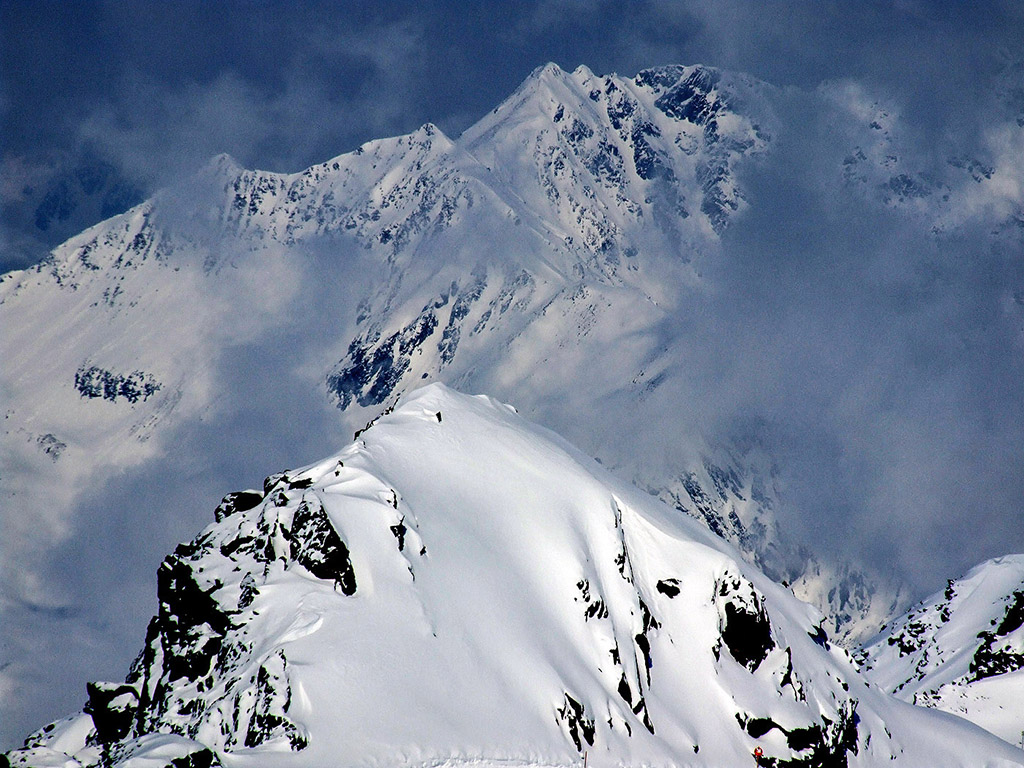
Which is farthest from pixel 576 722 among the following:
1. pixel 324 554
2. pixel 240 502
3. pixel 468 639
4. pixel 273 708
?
pixel 240 502

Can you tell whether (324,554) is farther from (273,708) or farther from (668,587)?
(668,587)

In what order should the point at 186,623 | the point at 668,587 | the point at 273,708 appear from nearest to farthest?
the point at 273,708 → the point at 186,623 → the point at 668,587

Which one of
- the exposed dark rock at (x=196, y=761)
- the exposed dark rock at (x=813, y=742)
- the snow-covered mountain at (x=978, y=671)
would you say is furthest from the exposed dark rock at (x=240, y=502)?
the snow-covered mountain at (x=978, y=671)

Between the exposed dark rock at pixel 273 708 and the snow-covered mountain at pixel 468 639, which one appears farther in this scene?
the snow-covered mountain at pixel 468 639

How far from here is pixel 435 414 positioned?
119500 mm

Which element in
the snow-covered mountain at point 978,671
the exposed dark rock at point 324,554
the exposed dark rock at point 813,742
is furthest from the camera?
the snow-covered mountain at point 978,671

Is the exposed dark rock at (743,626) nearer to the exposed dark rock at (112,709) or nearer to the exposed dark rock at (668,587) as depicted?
the exposed dark rock at (668,587)

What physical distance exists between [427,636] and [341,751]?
16.6 meters

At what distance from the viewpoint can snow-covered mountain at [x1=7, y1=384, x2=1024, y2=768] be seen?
259 feet

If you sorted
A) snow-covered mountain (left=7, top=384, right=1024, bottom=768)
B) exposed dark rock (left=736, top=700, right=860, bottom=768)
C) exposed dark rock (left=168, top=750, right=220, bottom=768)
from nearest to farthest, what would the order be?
exposed dark rock (left=168, top=750, right=220, bottom=768) → snow-covered mountain (left=7, top=384, right=1024, bottom=768) → exposed dark rock (left=736, top=700, right=860, bottom=768)

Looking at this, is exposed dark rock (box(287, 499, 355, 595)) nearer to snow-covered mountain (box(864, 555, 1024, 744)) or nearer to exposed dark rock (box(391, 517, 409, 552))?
exposed dark rock (box(391, 517, 409, 552))

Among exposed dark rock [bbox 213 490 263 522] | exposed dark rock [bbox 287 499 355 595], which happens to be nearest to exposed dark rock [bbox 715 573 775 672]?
exposed dark rock [bbox 287 499 355 595]

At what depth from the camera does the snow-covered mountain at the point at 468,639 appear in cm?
7894

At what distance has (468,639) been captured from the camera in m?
91.9
